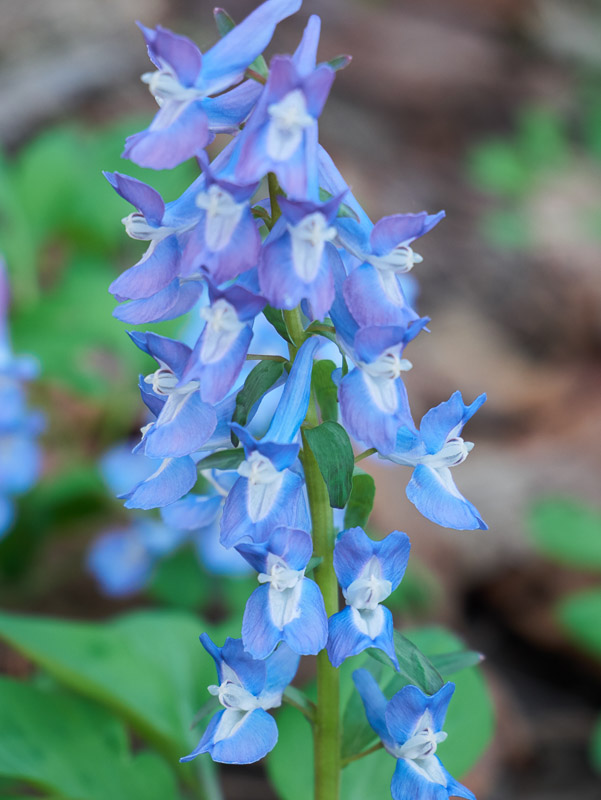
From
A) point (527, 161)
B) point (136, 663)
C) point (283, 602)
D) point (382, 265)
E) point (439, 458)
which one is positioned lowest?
point (527, 161)

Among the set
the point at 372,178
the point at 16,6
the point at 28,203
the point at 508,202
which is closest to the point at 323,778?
the point at 28,203

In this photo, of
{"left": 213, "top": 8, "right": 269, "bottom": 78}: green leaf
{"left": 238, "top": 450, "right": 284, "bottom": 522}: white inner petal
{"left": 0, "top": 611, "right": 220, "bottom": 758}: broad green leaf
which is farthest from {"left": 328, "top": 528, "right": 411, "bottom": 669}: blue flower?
{"left": 0, "top": 611, "right": 220, "bottom": 758}: broad green leaf

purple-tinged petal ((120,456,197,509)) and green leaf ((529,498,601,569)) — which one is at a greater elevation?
purple-tinged petal ((120,456,197,509))

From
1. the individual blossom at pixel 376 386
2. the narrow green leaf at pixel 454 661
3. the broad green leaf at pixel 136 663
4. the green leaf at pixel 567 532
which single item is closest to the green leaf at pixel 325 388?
the individual blossom at pixel 376 386

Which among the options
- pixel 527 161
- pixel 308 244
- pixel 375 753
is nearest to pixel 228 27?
pixel 308 244

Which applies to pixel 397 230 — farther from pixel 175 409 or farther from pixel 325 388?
pixel 175 409

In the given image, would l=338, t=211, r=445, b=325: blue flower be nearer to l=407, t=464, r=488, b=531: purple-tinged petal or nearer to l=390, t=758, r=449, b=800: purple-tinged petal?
l=407, t=464, r=488, b=531: purple-tinged petal
